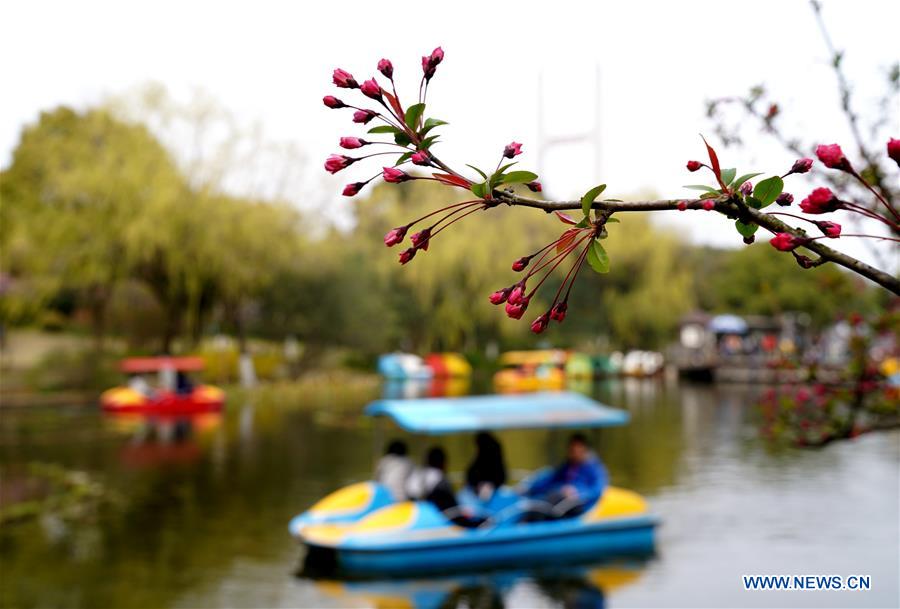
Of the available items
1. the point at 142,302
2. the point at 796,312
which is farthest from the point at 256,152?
the point at 796,312

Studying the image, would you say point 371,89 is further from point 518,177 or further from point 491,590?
point 491,590

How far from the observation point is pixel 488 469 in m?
11.1

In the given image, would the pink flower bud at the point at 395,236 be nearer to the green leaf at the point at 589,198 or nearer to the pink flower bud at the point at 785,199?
the green leaf at the point at 589,198

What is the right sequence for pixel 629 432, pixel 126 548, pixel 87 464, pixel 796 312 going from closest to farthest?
pixel 126 548 < pixel 87 464 < pixel 629 432 < pixel 796 312

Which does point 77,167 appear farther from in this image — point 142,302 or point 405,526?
point 405,526

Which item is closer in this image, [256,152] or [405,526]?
[405,526]

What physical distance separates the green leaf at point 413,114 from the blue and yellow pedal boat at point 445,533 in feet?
29.2

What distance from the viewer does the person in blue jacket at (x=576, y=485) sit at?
11.2 meters

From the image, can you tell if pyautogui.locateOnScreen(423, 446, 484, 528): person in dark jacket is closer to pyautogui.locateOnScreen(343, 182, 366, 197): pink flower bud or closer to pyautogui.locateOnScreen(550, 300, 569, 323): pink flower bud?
pyautogui.locateOnScreen(550, 300, 569, 323): pink flower bud

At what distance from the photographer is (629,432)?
24.5 metres

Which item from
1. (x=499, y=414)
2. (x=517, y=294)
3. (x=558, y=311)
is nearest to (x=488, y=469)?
(x=499, y=414)

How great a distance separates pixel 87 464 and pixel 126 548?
22.6ft

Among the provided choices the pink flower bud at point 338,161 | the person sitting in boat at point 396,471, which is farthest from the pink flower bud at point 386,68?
the person sitting in boat at point 396,471

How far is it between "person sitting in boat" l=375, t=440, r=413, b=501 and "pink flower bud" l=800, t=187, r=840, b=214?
9324 mm
